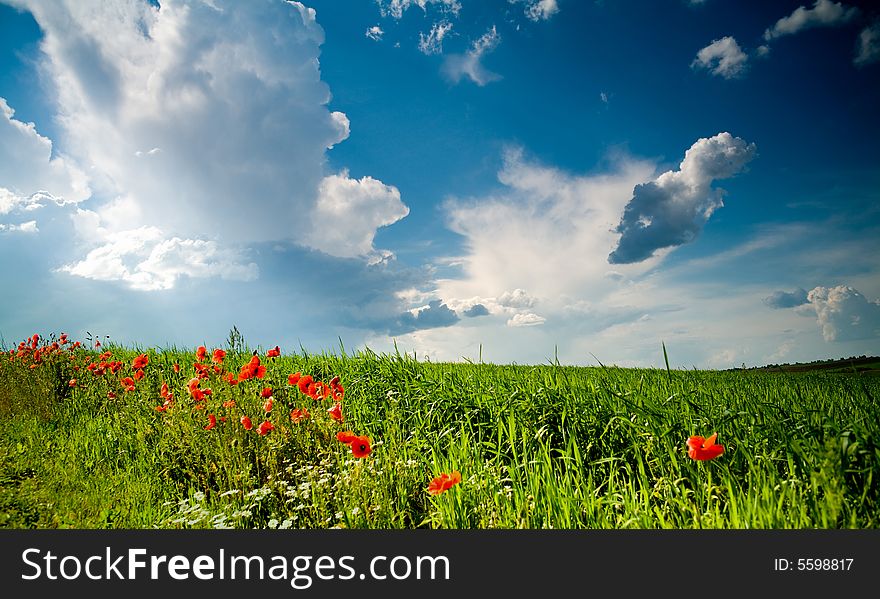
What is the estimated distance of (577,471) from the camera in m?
4.12

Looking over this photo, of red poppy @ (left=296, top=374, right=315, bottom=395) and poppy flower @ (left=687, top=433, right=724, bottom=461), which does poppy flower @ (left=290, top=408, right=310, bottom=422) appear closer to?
red poppy @ (left=296, top=374, right=315, bottom=395)

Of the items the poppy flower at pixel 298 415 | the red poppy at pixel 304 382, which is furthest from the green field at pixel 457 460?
the red poppy at pixel 304 382

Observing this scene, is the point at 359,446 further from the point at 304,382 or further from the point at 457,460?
the point at 304,382

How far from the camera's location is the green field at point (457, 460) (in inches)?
130

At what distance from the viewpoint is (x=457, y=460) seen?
4258mm

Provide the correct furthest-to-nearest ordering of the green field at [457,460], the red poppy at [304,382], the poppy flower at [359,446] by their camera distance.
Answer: the red poppy at [304,382] → the poppy flower at [359,446] → the green field at [457,460]

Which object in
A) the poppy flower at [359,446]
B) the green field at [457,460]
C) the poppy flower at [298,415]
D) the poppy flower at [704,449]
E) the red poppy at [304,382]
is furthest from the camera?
the poppy flower at [298,415]

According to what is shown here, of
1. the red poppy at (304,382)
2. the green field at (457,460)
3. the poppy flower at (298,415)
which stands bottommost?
the green field at (457,460)

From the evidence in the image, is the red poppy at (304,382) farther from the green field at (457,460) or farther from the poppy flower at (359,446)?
the poppy flower at (359,446)

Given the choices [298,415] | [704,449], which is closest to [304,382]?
[298,415]

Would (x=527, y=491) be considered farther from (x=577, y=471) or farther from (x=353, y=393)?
(x=353, y=393)

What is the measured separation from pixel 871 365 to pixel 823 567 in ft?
40.0

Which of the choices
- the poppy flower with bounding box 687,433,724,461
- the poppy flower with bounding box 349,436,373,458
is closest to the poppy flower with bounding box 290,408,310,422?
the poppy flower with bounding box 349,436,373,458

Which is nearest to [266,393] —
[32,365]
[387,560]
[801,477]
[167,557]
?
[167,557]
